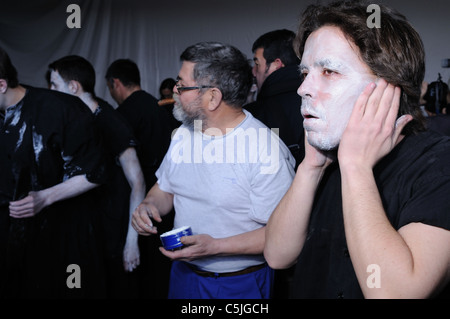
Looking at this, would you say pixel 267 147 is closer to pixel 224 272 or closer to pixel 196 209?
pixel 196 209

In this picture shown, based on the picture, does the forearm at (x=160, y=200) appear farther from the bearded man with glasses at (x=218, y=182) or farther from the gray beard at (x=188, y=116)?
the gray beard at (x=188, y=116)

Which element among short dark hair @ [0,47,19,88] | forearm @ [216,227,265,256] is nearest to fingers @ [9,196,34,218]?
short dark hair @ [0,47,19,88]

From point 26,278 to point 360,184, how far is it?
6.54 ft

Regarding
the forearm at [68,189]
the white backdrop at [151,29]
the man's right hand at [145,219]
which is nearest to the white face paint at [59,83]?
the forearm at [68,189]

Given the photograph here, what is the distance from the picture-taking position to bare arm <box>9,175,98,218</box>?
219 centimetres

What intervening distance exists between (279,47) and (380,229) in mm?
2311

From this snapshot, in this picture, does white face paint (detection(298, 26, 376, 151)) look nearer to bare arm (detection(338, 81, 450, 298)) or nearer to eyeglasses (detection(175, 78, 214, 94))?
bare arm (detection(338, 81, 450, 298))

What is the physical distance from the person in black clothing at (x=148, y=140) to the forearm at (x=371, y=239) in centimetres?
230

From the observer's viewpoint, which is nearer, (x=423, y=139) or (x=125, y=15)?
(x=423, y=139)

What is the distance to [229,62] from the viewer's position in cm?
221

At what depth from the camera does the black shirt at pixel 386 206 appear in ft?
3.29

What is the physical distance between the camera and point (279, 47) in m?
3.07

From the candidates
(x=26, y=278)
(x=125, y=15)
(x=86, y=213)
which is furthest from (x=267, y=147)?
(x=125, y=15)

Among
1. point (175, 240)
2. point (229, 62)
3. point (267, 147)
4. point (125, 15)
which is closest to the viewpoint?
point (175, 240)
